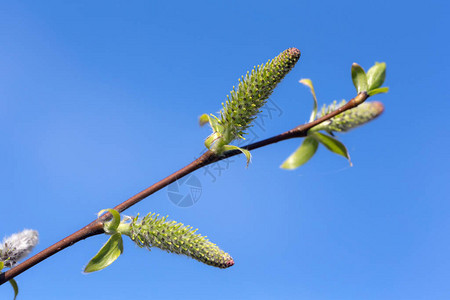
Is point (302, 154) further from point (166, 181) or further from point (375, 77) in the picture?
point (166, 181)

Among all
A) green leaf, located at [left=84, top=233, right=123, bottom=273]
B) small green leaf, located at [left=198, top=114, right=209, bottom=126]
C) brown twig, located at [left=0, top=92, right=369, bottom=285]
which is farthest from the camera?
small green leaf, located at [left=198, top=114, right=209, bottom=126]

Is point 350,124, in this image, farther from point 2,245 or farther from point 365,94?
point 2,245

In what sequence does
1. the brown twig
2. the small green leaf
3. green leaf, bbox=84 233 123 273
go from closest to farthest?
the brown twig < green leaf, bbox=84 233 123 273 < the small green leaf

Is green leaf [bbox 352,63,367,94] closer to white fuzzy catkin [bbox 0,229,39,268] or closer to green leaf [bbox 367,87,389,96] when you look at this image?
green leaf [bbox 367,87,389,96]

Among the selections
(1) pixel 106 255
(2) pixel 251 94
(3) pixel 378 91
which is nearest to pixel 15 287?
(1) pixel 106 255

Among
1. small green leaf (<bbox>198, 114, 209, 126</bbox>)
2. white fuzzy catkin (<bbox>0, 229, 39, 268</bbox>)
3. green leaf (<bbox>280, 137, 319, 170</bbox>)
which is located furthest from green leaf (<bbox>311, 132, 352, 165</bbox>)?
white fuzzy catkin (<bbox>0, 229, 39, 268</bbox>)
